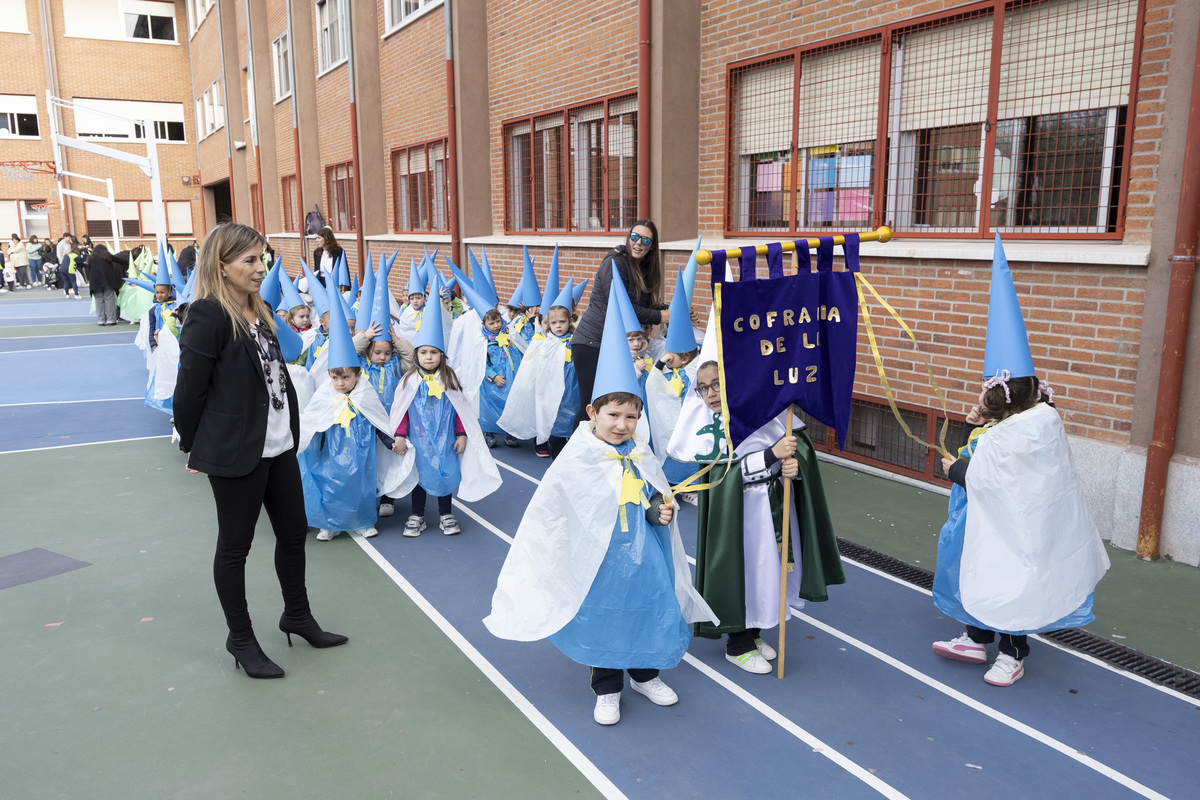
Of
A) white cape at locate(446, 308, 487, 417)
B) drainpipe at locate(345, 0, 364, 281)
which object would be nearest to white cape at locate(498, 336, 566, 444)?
white cape at locate(446, 308, 487, 417)

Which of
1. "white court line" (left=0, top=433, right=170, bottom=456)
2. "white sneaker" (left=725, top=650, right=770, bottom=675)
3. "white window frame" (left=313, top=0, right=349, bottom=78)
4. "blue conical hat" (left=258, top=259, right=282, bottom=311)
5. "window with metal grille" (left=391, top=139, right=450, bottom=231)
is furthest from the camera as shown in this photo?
"white window frame" (left=313, top=0, right=349, bottom=78)

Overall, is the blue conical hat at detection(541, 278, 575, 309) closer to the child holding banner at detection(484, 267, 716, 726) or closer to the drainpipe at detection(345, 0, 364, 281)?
the child holding banner at detection(484, 267, 716, 726)

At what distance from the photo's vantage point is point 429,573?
548 centimetres

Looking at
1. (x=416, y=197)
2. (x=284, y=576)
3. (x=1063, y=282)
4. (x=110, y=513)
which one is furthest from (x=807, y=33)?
(x=416, y=197)

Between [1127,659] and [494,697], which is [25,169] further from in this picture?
[1127,659]

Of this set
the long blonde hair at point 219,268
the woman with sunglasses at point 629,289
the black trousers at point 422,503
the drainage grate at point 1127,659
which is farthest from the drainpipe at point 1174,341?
the long blonde hair at point 219,268

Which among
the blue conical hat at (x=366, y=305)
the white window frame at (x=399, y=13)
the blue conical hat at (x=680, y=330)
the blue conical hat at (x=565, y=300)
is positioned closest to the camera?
the blue conical hat at (x=680, y=330)

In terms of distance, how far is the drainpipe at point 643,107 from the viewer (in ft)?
30.2

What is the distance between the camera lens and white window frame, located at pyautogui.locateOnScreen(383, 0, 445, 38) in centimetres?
1480

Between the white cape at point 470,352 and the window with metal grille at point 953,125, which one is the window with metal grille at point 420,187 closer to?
the white cape at point 470,352

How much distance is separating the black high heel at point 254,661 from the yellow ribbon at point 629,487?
1860 millimetres

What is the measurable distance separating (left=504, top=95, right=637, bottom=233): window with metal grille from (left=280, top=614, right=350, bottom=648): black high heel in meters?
7.17

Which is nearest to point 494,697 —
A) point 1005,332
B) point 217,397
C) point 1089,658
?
point 217,397

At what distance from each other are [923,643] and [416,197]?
14.2 m
